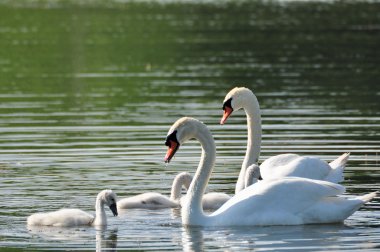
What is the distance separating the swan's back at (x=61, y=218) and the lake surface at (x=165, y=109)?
12 cm

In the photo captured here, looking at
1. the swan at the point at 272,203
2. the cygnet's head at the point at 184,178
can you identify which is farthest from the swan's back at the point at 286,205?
the cygnet's head at the point at 184,178

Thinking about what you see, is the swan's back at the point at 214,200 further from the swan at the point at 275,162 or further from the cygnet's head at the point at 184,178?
the cygnet's head at the point at 184,178

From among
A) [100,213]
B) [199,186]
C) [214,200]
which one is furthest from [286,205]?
[100,213]

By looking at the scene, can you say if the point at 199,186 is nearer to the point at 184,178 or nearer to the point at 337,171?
the point at 184,178

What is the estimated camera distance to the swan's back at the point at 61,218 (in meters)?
14.7

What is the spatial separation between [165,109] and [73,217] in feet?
38.2

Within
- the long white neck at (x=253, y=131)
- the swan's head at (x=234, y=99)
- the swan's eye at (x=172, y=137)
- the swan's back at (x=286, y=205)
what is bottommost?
the swan's back at (x=286, y=205)

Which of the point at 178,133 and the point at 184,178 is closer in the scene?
the point at 178,133

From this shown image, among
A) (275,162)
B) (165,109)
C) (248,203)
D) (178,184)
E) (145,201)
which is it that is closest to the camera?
(248,203)

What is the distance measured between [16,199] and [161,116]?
8.98 meters

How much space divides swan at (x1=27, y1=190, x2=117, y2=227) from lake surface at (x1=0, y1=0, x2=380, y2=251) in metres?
0.12

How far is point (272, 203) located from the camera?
14.6 metres

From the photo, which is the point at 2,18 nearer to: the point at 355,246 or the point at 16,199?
the point at 16,199

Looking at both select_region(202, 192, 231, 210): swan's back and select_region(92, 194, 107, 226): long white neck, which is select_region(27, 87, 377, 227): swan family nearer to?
select_region(92, 194, 107, 226): long white neck
